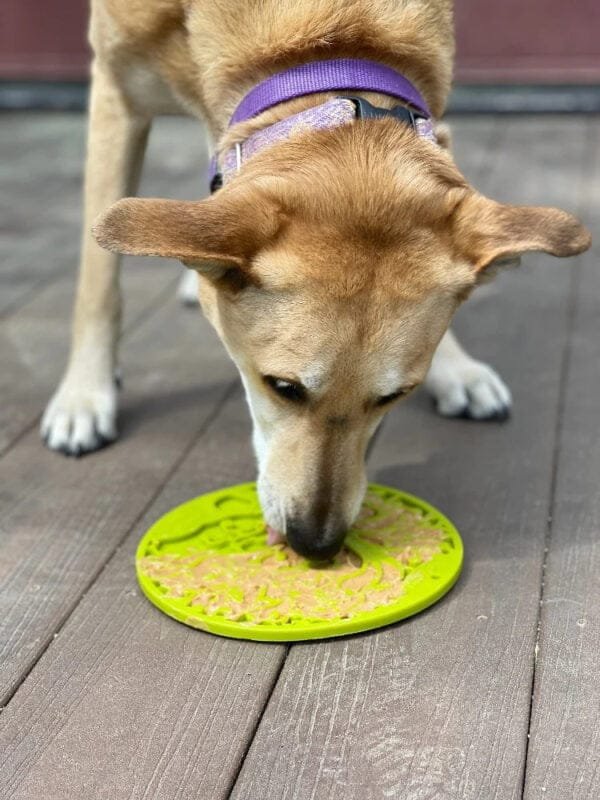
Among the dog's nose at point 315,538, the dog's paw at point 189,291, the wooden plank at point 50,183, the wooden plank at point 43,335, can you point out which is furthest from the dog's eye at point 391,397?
the wooden plank at point 50,183

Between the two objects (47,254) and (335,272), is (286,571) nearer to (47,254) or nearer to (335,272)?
(335,272)

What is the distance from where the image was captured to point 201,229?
197 centimetres

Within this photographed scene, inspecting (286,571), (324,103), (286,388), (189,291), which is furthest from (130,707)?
(189,291)

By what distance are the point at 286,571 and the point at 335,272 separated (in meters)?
0.65

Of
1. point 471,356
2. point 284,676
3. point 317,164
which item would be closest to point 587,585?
point 284,676

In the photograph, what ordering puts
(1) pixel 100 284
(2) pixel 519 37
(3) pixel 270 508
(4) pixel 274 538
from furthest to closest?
(2) pixel 519 37 < (1) pixel 100 284 < (4) pixel 274 538 < (3) pixel 270 508

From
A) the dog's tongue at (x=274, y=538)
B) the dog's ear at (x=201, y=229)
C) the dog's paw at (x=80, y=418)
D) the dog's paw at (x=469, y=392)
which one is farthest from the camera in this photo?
the dog's paw at (x=469, y=392)

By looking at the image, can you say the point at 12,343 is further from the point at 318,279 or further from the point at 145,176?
the point at 145,176

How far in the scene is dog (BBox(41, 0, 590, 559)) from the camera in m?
2.06

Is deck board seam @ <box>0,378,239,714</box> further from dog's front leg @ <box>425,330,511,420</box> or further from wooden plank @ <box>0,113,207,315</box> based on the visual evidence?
wooden plank @ <box>0,113,207,315</box>

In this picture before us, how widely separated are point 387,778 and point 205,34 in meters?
1.72

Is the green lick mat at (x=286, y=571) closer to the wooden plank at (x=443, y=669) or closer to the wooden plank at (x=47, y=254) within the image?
the wooden plank at (x=443, y=669)

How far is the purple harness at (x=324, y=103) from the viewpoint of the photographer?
2.25 m

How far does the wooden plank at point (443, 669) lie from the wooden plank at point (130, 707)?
0.06 m
